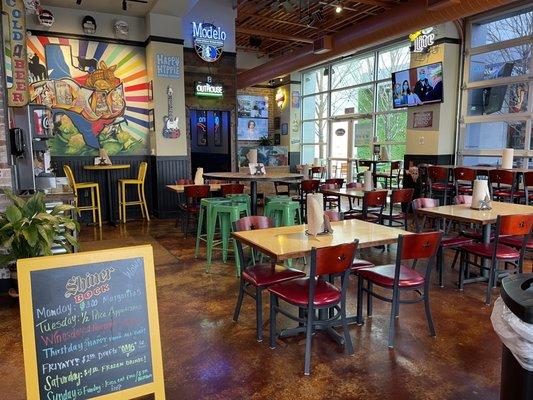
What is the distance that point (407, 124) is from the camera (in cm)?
894

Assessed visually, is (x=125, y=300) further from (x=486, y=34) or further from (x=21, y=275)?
(x=486, y=34)

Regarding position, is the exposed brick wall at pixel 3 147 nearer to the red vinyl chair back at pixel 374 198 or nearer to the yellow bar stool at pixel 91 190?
the yellow bar stool at pixel 91 190

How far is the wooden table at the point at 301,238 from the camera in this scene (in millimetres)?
2557

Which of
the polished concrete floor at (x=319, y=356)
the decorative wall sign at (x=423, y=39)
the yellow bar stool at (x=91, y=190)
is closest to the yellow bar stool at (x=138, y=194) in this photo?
the yellow bar stool at (x=91, y=190)

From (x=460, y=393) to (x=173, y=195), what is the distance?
6.51 m

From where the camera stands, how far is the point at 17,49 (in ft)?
13.5

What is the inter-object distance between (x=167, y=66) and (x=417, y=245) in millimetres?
6200

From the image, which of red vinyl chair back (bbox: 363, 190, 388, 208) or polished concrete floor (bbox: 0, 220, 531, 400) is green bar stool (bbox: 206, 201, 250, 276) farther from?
red vinyl chair back (bbox: 363, 190, 388, 208)

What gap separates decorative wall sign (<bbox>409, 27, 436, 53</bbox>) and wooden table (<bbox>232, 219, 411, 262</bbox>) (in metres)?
6.23

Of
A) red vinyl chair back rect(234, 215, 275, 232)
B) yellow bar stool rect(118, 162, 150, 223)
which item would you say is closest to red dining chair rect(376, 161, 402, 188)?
yellow bar stool rect(118, 162, 150, 223)

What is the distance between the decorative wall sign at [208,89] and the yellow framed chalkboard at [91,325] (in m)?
6.77

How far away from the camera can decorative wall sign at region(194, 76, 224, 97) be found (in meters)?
8.09

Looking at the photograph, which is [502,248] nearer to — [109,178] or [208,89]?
[208,89]

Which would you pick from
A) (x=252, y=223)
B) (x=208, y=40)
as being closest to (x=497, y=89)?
(x=208, y=40)
